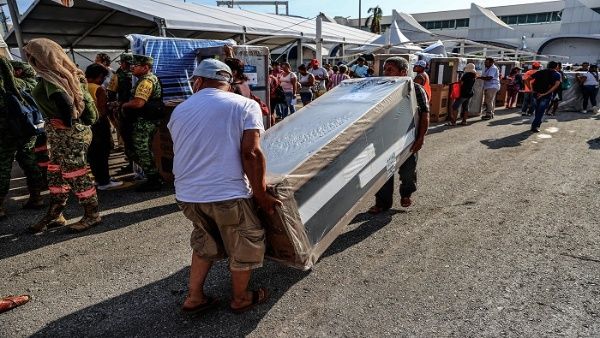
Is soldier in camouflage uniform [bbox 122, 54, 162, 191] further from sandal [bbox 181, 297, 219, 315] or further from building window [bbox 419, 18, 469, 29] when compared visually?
building window [bbox 419, 18, 469, 29]

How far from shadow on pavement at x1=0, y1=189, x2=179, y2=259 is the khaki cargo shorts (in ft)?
6.85

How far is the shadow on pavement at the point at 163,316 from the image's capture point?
234cm

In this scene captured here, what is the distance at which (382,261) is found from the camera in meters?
3.12

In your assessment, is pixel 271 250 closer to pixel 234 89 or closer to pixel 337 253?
pixel 337 253

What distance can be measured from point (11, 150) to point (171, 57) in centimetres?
237

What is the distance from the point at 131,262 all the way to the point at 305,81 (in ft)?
27.0

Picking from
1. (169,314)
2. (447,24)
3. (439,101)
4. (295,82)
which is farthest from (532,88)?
(447,24)

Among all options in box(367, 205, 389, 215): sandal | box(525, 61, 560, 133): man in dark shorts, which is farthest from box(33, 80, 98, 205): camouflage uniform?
box(525, 61, 560, 133): man in dark shorts

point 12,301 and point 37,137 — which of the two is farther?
point 37,137

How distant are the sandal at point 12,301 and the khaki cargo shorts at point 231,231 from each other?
1.40 m

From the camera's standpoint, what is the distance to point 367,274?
2.93 metres

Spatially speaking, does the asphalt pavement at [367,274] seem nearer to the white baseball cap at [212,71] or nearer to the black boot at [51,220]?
the black boot at [51,220]

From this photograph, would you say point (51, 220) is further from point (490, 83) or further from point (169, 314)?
point (490, 83)

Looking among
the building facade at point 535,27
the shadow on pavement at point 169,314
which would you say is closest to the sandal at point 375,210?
the shadow on pavement at point 169,314
